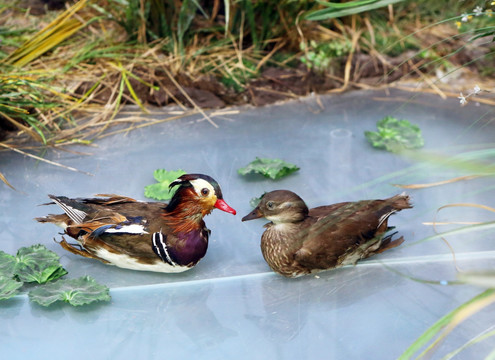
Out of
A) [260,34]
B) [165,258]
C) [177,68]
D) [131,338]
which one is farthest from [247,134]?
[131,338]

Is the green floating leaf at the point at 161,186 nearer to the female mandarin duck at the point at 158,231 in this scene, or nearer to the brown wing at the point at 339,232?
the female mandarin duck at the point at 158,231

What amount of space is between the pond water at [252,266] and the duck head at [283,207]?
0.17m

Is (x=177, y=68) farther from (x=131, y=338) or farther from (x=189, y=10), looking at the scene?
(x=131, y=338)

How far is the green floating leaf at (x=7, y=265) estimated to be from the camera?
283cm

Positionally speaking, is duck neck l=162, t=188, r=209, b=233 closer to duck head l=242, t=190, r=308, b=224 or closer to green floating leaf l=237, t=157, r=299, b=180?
duck head l=242, t=190, r=308, b=224

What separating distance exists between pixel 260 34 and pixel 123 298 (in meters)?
2.69

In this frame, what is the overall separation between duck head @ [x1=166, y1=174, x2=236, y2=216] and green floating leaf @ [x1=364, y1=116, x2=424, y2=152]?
1.39 m

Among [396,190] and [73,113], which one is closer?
[396,190]

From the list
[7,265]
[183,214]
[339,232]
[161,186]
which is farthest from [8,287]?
[339,232]

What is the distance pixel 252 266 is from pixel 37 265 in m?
0.94

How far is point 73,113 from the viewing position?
14.1 ft

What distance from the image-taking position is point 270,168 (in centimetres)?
364

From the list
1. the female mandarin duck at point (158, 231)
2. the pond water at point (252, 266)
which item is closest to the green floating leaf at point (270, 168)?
the pond water at point (252, 266)

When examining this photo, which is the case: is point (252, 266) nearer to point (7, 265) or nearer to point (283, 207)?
point (283, 207)
